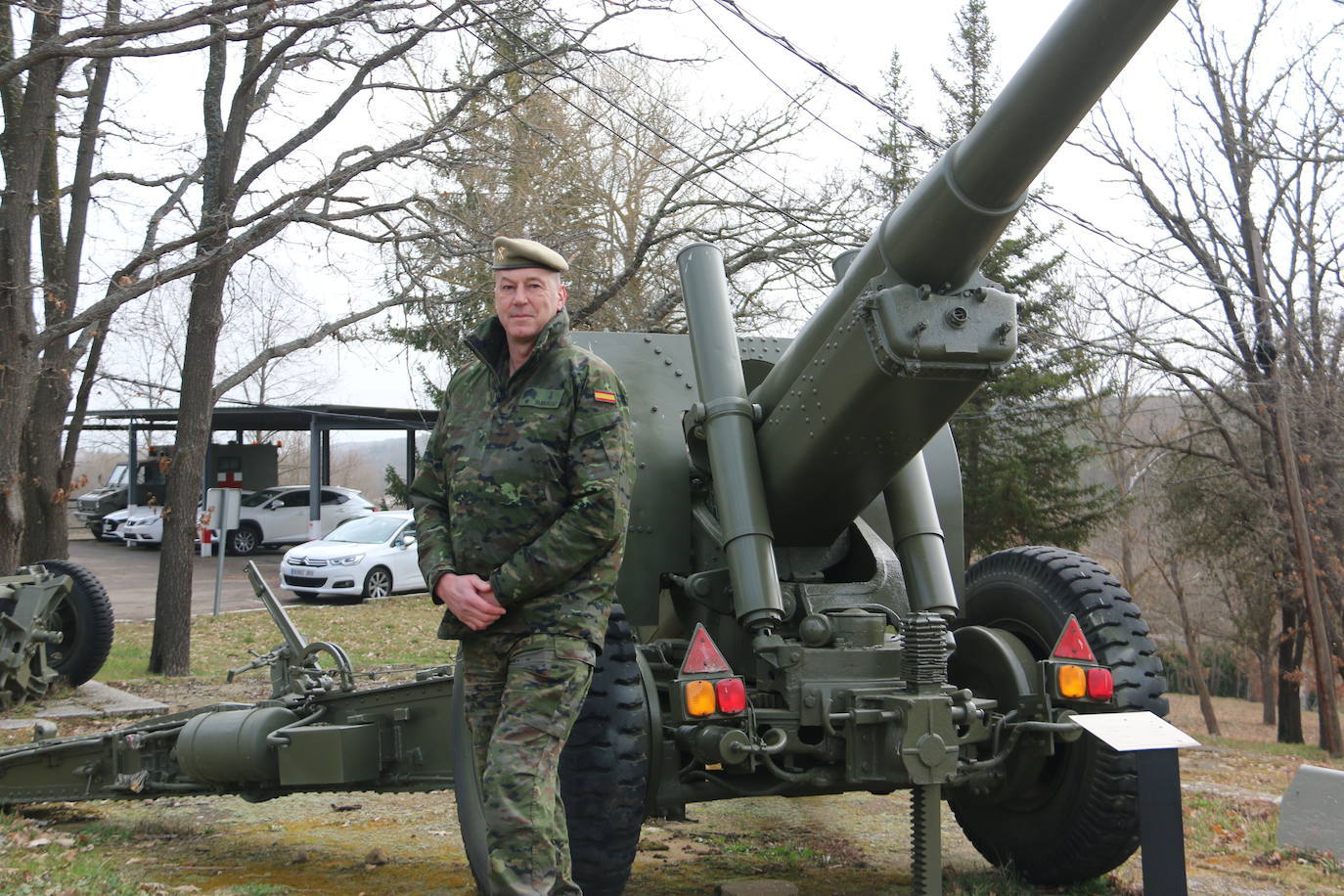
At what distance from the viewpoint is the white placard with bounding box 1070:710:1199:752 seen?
3111 millimetres

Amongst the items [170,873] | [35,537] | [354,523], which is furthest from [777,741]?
[354,523]

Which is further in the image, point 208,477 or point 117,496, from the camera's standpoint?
point 117,496

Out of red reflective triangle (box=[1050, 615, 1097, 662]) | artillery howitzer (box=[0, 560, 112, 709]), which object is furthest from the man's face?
artillery howitzer (box=[0, 560, 112, 709])

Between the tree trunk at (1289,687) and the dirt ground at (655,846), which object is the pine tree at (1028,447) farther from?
the dirt ground at (655,846)

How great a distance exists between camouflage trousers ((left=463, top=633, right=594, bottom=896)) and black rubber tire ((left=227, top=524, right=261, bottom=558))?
83.7ft

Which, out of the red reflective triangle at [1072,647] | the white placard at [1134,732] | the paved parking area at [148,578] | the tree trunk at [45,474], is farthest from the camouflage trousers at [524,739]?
the paved parking area at [148,578]

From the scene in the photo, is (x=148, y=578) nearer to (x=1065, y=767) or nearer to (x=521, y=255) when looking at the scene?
(x=1065, y=767)

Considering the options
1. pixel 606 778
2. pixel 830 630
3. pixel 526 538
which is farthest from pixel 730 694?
pixel 526 538

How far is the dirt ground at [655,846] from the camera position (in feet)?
15.8

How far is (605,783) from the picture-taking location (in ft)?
12.7

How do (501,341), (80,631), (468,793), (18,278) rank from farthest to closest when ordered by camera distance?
1. (18,278)
2. (80,631)
3. (468,793)
4. (501,341)

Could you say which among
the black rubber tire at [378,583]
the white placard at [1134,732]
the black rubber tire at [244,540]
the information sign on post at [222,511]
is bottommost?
the white placard at [1134,732]

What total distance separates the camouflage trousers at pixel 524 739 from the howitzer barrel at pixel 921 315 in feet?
4.95

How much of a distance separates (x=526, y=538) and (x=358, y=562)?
16196 mm
